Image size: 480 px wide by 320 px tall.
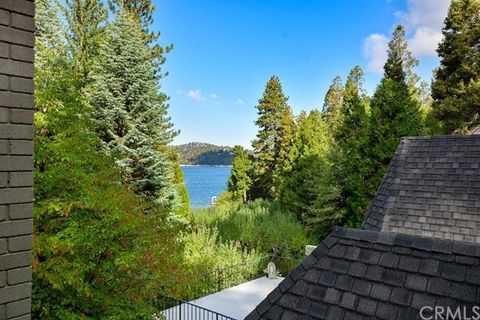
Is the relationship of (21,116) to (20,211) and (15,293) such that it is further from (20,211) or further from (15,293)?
(15,293)

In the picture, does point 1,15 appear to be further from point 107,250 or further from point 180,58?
point 180,58

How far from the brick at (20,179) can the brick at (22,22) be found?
3.20ft

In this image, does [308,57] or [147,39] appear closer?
[147,39]

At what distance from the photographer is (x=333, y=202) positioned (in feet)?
57.9

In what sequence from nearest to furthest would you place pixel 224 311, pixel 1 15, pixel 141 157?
pixel 1 15 → pixel 224 311 → pixel 141 157

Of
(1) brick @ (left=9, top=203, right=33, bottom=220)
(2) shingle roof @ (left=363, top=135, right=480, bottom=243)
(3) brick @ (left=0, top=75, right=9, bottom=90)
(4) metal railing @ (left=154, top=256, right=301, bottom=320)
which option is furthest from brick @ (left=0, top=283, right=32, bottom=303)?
(4) metal railing @ (left=154, top=256, right=301, bottom=320)

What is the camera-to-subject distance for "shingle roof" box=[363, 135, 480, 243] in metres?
7.00

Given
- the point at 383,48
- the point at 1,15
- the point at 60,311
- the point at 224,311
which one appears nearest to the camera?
the point at 1,15

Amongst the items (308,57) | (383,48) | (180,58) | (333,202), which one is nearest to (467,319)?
(333,202)

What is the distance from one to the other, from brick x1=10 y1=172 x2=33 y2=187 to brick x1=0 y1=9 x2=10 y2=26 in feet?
3.20

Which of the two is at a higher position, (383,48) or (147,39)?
(383,48)

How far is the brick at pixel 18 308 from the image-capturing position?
218 cm

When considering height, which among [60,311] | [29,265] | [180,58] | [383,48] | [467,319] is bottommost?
[60,311]

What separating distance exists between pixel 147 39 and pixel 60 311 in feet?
51.9
